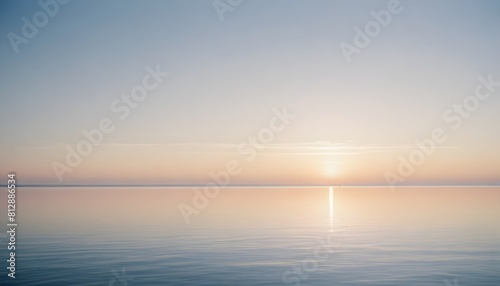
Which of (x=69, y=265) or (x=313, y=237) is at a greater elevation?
(x=313, y=237)

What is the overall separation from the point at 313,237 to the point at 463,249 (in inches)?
610

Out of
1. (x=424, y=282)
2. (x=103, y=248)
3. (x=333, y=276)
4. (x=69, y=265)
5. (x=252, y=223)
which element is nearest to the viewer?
(x=424, y=282)

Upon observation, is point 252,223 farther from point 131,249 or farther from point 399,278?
point 399,278

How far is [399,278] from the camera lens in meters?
33.5

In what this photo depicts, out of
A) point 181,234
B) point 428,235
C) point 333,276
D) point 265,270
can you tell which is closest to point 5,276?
point 265,270

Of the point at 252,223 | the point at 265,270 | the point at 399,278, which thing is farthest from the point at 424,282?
the point at 252,223

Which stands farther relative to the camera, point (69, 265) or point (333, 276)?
point (69, 265)

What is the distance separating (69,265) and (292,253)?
58.6 ft

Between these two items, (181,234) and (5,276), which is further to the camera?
(181,234)

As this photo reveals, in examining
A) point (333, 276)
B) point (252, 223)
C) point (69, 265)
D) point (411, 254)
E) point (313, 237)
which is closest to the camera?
point (333, 276)

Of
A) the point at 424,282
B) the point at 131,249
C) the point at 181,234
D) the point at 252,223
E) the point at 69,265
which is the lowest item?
the point at 424,282

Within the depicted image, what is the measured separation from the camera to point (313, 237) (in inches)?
2183

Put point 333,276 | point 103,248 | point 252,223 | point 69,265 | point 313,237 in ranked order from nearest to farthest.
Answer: point 333,276 < point 69,265 < point 103,248 < point 313,237 < point 252,223

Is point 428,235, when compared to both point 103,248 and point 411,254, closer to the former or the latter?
point 411,254
